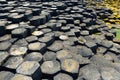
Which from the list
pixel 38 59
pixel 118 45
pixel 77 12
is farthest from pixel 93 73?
pixel 77 12

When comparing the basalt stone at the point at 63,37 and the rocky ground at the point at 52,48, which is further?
the basalt stone at the point at 63,37

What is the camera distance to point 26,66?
2.50 meters

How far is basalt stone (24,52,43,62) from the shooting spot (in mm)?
2723

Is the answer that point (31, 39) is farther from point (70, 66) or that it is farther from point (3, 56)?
point (70, 66)

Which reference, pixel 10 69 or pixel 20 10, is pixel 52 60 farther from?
pixel 20 10

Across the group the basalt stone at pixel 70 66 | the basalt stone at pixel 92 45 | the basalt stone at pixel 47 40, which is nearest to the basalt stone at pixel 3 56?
the basalt stone at pixel 47 40

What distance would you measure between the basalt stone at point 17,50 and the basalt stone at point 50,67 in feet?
1.33

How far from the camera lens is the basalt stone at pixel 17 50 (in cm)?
282

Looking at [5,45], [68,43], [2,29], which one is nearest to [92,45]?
[68,43]

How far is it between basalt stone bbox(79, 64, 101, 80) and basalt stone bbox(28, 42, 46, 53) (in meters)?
0.72

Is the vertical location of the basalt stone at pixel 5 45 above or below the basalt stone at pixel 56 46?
above

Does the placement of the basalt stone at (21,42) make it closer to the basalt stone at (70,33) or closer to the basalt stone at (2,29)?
the basalt stone at (2,29)

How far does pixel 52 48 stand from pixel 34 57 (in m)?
0.47

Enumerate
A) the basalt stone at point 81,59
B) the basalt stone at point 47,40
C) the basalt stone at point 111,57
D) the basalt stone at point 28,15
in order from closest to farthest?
the basalt stone at point 81,59 < the basalt stone at point 47,40 < the basalt stone at point 111,57 < the basalt stone at point 28,15
